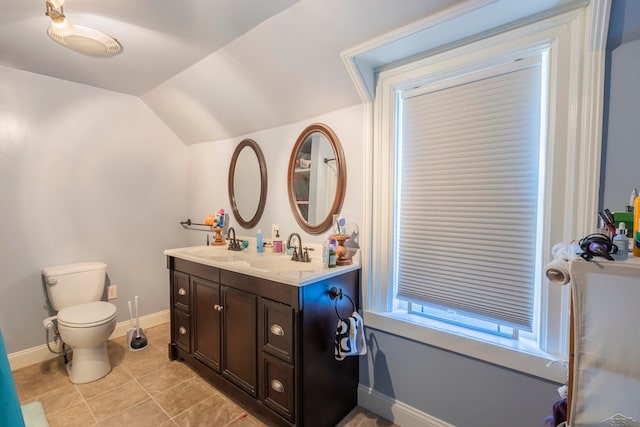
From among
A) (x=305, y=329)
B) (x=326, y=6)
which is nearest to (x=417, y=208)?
(x=305, y=329)

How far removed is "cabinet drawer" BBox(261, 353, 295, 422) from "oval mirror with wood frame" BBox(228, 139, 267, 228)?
123 centimetres

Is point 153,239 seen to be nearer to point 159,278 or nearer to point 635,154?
point 159,278

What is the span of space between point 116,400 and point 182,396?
0.41m

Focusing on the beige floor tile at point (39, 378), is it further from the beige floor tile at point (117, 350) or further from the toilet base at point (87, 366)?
the beige floor tile at point (117, 350)

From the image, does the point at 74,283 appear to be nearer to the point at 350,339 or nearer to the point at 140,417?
the point at 140,417

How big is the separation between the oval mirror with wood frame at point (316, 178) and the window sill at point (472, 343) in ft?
2.40

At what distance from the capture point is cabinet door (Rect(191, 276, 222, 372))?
194cm

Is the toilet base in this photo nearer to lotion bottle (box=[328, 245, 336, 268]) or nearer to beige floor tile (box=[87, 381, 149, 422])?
beige floor tile (box=[87, 381, 149, 422])

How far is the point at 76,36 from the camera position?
5.12 feet

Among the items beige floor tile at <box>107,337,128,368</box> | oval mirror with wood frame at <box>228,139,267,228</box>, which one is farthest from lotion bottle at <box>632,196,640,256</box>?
beige floor tile at <box>107,337,128,368</box>

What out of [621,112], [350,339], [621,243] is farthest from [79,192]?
[621,112]

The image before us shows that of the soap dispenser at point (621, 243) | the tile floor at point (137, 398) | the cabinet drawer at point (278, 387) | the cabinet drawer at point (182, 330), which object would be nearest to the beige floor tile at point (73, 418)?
the tile floor at point (137, 398)

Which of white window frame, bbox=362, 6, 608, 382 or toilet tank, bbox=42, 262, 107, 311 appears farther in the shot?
toilet tank, bbox=42, 262, 107, 311

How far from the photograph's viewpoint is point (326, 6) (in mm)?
1396
